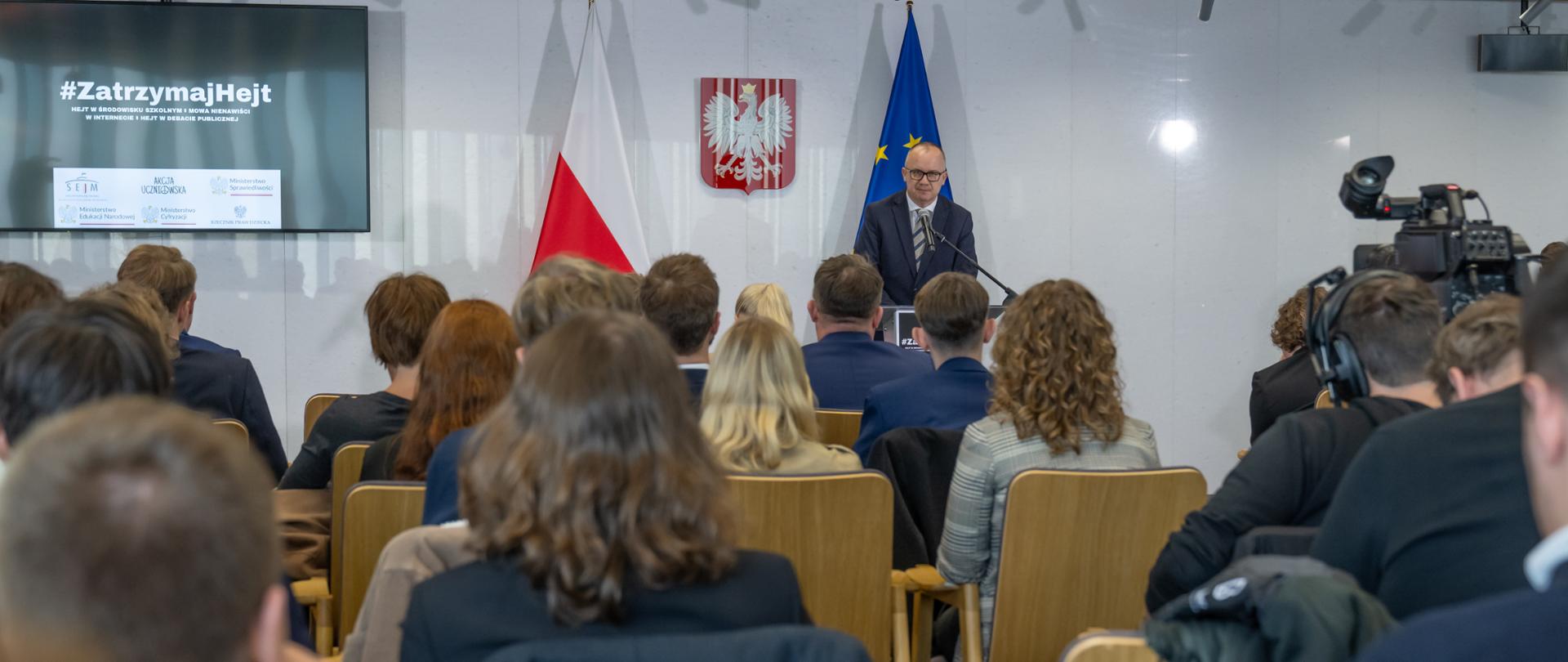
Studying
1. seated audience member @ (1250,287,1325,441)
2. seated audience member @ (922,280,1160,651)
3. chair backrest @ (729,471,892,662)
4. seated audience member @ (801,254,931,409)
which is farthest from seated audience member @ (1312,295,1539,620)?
seated audience member @ (1250,287,1325,441)

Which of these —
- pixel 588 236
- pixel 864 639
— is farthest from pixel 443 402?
pixel 588 236

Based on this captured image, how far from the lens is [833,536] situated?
265cm

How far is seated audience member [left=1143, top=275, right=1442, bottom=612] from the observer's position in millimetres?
2352

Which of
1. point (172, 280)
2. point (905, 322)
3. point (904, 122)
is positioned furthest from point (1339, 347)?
point (904, 122)

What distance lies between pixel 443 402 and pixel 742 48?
4.49 meters

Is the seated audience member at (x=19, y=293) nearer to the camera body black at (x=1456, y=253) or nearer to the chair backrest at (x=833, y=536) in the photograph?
the chair backrest at (x=833, y=536)

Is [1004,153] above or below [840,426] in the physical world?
above

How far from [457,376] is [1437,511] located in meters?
1.83

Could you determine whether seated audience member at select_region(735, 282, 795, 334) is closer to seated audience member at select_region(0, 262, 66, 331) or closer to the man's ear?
seated audience member at select_region(0, 262, 66, 331)

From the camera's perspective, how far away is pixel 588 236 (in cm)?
643

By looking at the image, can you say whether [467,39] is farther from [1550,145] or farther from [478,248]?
[1550,145]

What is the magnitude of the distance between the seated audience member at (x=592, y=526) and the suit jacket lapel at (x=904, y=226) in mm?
4855

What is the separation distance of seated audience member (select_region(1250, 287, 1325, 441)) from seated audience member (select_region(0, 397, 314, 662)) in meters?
3.86

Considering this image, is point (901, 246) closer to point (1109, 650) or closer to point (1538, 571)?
point (1109, 650)
